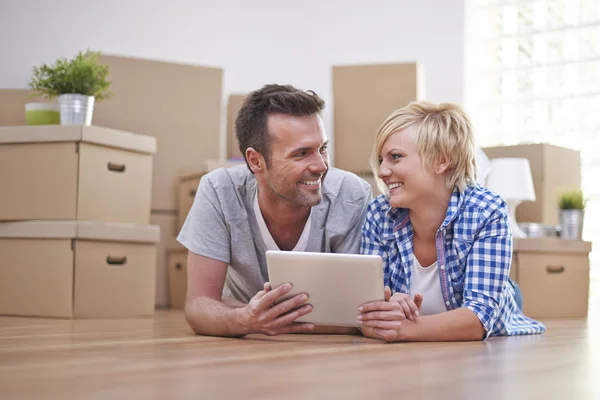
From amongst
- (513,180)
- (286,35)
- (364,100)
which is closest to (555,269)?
(513,180)

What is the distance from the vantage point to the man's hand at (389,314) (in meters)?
1.66

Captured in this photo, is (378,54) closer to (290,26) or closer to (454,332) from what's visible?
(290,26)

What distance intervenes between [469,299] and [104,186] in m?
1.48

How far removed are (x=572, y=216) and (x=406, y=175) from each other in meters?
1.76

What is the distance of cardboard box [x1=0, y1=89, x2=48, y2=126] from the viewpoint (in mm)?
3141

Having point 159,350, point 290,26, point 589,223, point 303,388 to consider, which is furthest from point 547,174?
point 303,388

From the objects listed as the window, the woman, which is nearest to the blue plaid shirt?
the woman

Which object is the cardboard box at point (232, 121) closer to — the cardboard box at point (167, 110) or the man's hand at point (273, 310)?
the cardboard box at point (167, 110)

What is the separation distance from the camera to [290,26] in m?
4.00

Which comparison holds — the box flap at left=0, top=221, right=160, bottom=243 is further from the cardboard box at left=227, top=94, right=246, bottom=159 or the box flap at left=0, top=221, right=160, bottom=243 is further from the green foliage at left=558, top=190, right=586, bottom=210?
the green foliage at left=558, top=190, right=586, bottom=210

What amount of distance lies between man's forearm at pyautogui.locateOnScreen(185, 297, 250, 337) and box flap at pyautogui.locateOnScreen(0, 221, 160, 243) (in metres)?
0.93

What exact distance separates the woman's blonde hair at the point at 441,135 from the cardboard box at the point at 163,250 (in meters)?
1.60

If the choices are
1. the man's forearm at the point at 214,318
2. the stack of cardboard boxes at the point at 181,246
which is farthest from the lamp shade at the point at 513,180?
the man's forearm at the point at 214,318

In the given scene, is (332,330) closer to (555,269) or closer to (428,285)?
(428,285)
